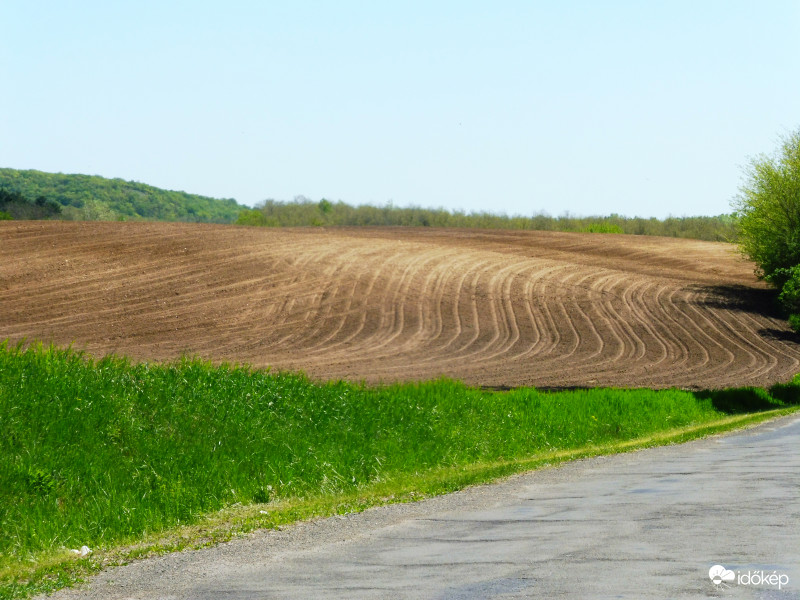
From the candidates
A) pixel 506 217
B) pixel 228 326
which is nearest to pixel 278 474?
pixel 228 326

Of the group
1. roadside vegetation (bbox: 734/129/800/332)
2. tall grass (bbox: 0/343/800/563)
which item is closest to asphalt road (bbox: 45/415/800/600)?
tall grass (bbox: 0/343/800/563)

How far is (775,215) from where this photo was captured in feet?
183

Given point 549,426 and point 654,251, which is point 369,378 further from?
point 654,251

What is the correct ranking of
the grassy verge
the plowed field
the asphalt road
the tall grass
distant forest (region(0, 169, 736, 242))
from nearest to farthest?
1. the asphalt road
2. the grassy verge
3. the tall grass
4. the plowed field
5. distant forest (region(0, 169, 736, 242))

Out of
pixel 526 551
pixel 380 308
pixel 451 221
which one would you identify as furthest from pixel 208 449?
pixel 451 221

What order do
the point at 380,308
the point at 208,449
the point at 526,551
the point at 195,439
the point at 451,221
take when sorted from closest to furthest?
the point at 526,551 < the point at 208,449 < the point at 195,439 < the point at 380,308 < the point at 451,221

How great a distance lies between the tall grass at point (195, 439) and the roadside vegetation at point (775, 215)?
38.4 meters

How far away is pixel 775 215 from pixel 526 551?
51918mm

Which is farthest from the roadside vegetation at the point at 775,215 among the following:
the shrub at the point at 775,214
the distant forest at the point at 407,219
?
the distant forest at the point at 407,219

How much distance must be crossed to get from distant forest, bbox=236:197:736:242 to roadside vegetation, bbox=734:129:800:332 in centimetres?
3675

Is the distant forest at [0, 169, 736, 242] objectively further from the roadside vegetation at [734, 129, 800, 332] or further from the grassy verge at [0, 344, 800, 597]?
the grassy verge at [0, 344, 800, 597]

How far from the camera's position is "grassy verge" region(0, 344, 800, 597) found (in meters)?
10.4

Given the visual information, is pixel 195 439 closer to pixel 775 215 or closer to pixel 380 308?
pixel 380 308

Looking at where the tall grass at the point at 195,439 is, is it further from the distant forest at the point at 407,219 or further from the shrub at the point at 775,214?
the distant forest at the point at 407,219
